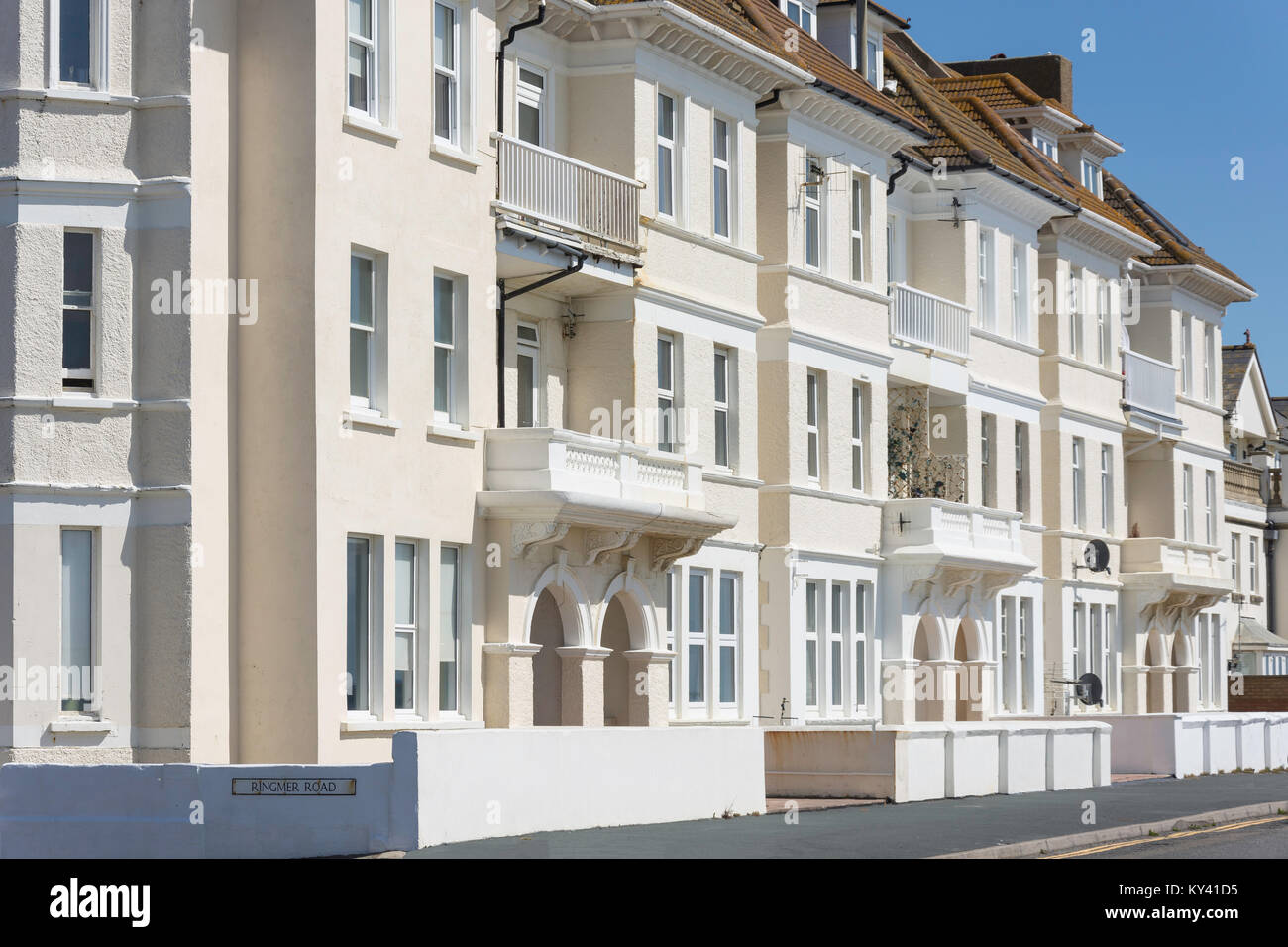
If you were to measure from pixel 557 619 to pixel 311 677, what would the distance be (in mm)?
7718

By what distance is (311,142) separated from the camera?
24969 mm

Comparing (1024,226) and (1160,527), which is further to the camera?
(1160,527)

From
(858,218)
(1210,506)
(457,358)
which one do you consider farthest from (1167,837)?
(1210,506)

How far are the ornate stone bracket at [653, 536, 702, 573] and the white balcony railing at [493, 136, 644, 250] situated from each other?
13.0 feet

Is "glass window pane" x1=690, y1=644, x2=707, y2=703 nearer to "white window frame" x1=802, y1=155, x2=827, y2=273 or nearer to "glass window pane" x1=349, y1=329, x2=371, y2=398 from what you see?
"white window frame" x1=802, y1=155, x2=827, y2=273

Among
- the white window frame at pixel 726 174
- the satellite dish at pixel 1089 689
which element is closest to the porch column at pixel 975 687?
the satellite dish at pixel 1089 689

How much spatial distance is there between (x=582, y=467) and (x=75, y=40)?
791 centimetres

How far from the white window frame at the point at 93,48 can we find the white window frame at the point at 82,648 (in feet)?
15.8

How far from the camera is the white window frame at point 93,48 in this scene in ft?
80.7

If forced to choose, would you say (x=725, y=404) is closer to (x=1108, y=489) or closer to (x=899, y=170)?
(x=899, y=170)

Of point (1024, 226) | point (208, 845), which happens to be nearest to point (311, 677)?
point (208, 845)
